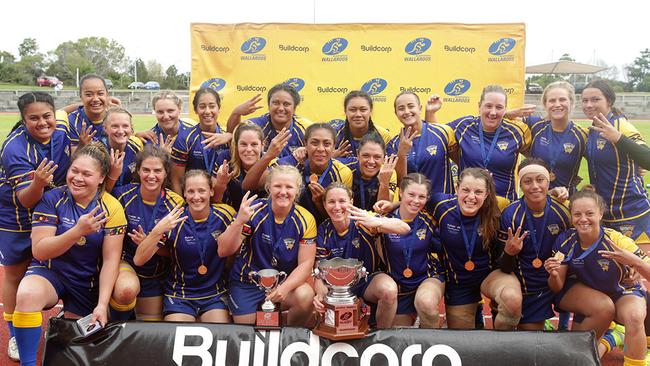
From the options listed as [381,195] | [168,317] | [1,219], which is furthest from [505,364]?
[1,219]

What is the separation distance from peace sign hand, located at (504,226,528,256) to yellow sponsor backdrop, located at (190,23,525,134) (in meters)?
4.01

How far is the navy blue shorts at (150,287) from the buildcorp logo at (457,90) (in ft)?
16.1

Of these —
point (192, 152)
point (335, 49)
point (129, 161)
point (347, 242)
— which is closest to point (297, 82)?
point (335, 49)

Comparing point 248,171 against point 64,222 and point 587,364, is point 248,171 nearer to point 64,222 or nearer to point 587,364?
point 64,222

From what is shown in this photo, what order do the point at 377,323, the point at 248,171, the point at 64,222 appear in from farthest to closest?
the point at 248,171, the point at 377,323, the point at 64,222

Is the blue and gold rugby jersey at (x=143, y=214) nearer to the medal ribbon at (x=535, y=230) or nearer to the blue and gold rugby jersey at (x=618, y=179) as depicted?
the medal ribbon at (x=535, y=230)

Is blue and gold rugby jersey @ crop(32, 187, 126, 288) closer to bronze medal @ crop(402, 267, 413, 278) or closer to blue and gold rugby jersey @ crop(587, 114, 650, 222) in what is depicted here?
bronze medal @ crop(402, 267, 413, 278)

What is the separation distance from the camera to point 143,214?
372 cm

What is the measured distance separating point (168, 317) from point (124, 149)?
1.43m

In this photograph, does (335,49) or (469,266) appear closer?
(469,266)

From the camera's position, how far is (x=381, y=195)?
3914mm

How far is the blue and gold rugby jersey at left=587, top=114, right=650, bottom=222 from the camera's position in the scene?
13.8 ft

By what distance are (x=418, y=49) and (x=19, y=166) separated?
5198 mm

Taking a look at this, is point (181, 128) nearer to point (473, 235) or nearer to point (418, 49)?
point (473, 235)
